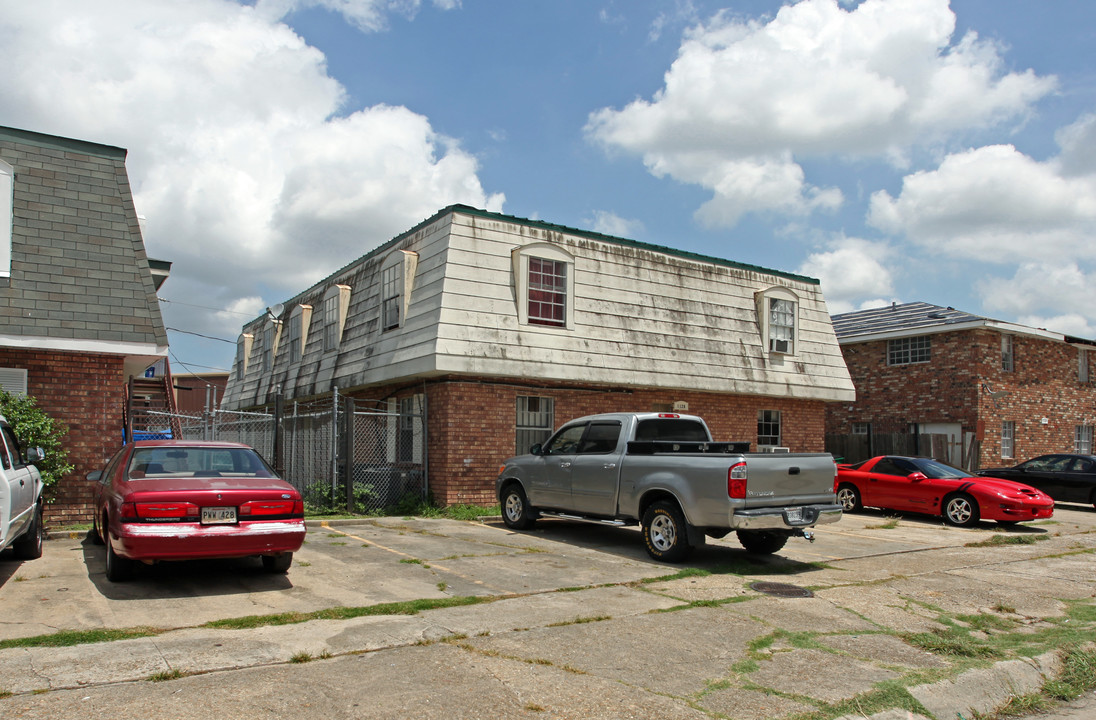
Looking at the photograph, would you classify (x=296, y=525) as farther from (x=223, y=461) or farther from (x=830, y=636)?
(x=830, y=636)

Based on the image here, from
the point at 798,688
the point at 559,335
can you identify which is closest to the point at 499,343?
the point at 559,335

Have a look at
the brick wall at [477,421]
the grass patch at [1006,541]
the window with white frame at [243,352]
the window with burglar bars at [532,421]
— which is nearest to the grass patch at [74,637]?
the brick wall at [477,421]

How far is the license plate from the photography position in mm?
7297

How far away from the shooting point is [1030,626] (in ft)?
22.6

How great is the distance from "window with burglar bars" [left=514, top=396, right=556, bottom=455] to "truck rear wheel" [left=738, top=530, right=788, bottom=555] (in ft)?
19.3

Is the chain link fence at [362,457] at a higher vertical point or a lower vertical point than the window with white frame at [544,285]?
lower

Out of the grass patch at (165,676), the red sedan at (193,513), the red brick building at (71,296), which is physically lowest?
the grass patch at (165,676)

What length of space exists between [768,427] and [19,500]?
1581cm

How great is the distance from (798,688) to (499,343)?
A: 10039mm

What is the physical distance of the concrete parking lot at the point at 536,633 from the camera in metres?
4.73

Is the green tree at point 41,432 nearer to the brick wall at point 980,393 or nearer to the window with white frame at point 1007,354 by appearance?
the brick wall at point 980,393

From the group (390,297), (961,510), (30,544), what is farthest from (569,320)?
(30,544)

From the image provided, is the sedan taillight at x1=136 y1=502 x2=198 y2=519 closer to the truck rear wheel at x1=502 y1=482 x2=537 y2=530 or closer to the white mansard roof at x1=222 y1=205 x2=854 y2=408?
the truck rear wheel at x1=502 y1=482 x2=537 y2=530

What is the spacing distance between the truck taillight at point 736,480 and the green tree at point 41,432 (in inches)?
341
